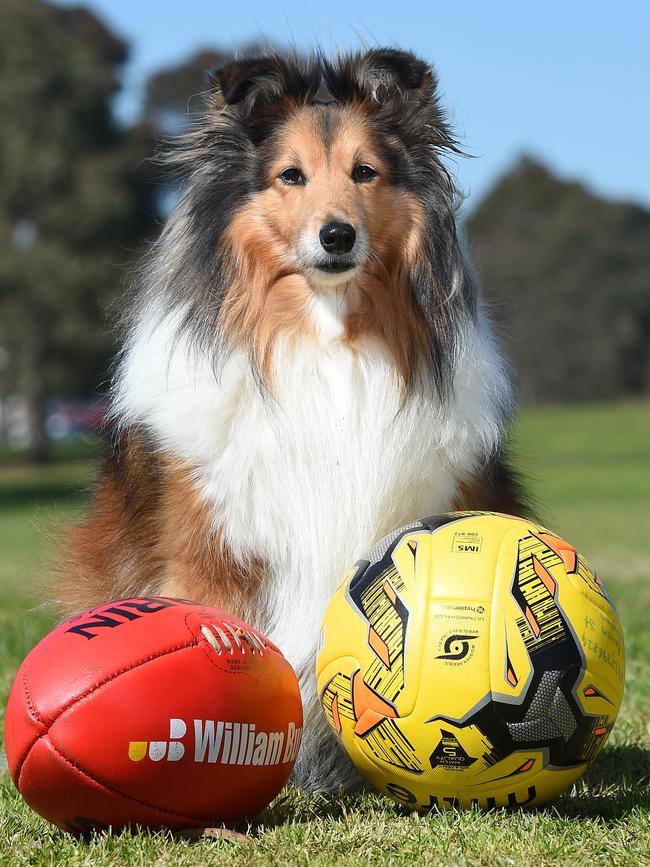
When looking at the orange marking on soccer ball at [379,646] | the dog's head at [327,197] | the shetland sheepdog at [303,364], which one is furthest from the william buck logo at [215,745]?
the dog's head at [327,197]

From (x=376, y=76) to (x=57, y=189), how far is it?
30901mm

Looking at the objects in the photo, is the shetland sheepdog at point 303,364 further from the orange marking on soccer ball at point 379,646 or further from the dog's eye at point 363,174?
the orange marking on soccer ball at point 379,646

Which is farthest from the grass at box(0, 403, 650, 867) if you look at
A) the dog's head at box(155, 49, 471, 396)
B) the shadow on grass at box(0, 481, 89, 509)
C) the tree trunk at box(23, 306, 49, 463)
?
the tree trunk at box(23, 306, 49, 463)

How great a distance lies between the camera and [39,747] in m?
3.01

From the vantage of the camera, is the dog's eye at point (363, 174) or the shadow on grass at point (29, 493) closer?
the dog's eye at point (363, 174)

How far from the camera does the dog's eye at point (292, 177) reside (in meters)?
4.14

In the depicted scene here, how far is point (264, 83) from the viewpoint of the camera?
4.16 metres

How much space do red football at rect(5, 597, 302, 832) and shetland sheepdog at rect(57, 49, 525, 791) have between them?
0.68 metres

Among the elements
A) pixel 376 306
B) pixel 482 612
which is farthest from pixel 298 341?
pixel 482 612

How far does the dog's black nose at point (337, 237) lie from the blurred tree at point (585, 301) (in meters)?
45.7

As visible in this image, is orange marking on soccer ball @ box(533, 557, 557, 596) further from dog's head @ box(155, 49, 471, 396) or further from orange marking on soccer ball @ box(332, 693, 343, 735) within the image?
dog's head @ box(155, 49, 471, 396)

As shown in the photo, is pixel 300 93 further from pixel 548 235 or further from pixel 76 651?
pixel 548 235

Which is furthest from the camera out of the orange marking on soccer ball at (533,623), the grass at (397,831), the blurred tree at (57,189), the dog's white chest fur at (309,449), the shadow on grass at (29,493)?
the blurred tree at (57,189)

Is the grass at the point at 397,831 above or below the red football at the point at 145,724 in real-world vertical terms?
below
